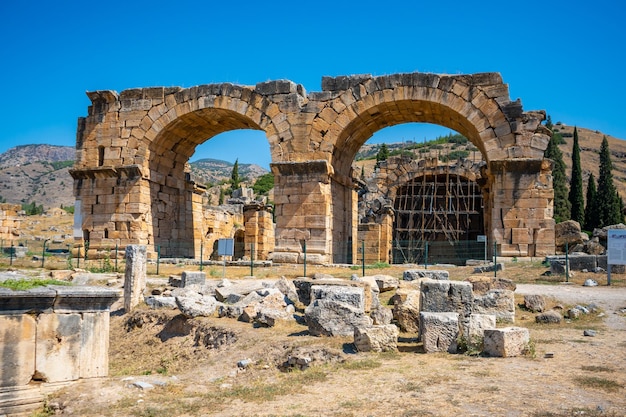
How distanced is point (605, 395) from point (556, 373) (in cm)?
79

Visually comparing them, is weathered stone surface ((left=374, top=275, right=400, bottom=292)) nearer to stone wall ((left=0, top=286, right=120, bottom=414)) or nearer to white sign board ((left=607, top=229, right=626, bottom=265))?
white sign board ((left=607, top=229, right=626, bottom=265))

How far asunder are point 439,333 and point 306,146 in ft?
33.2

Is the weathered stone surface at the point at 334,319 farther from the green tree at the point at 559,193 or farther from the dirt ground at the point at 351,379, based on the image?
the green tree at the point at 559,193

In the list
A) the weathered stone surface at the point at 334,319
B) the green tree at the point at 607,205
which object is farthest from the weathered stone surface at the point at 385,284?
the green tree at the point at 607,205

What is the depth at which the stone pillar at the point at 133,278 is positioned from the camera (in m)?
11.4

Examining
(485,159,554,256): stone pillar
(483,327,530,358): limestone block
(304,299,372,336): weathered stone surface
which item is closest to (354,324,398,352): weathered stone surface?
(304,299,372,336): weathered stone surface

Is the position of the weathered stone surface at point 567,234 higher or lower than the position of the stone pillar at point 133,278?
higher

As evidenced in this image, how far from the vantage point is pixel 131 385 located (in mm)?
6406

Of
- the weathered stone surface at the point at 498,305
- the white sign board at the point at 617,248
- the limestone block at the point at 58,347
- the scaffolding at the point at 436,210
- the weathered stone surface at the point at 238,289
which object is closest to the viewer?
the limestone block at the point at 58,347

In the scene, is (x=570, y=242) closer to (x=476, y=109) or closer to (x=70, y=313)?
(x=476, y=109)

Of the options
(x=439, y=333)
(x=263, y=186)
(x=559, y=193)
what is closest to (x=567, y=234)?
(x=559, y=193)

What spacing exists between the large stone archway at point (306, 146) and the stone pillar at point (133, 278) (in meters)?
5.48

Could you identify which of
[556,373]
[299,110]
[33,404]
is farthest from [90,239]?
[556,373]

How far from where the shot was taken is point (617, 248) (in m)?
12.8
